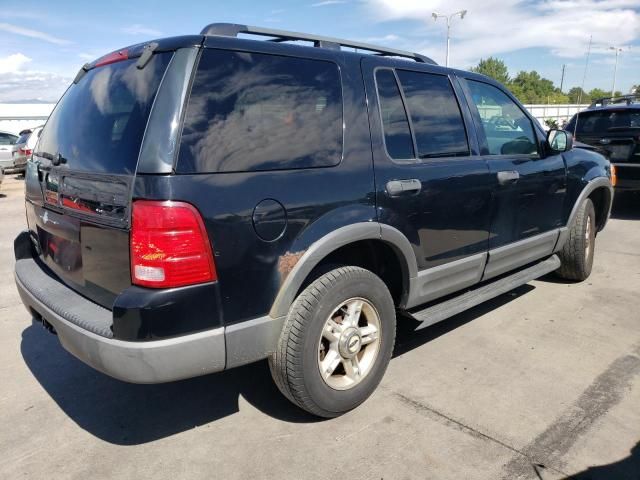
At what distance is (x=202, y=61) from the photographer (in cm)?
234

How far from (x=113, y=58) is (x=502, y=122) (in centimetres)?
289

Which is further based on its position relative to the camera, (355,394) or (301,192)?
(355,394)

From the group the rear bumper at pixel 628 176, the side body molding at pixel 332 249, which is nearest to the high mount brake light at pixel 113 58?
the side body molding at pixel 332 249

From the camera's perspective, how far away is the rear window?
7.72 ft

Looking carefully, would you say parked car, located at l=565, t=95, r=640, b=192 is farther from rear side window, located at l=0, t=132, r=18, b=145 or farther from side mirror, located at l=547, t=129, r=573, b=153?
rear side window, located at l=0, t=132, r=18, b=145

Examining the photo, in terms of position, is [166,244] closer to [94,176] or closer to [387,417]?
[94,176]

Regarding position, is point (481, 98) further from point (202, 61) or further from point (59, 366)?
point (59, 366)

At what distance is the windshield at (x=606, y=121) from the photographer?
8148 mm

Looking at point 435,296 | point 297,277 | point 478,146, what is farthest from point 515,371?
point 297,277

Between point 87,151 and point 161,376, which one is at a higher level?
point 87,151

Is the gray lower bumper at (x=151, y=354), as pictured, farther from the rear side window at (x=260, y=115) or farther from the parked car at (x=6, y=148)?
the parked car at (x=6, y=148)

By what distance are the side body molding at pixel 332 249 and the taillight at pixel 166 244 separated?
1.49 ft

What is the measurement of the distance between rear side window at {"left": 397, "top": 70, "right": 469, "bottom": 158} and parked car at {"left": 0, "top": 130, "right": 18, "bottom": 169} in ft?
59.2

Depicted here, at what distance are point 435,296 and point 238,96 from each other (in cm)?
187
